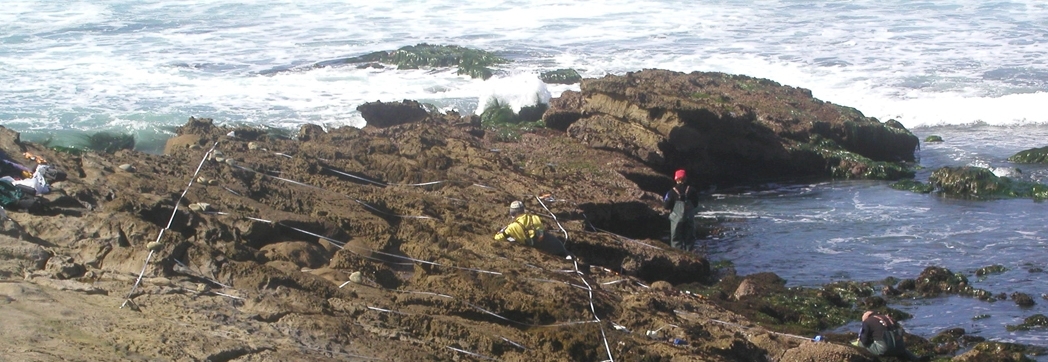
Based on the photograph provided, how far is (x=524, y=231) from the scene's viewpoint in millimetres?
11000

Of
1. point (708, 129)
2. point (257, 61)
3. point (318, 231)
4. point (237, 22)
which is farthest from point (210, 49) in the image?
point (318, 231)

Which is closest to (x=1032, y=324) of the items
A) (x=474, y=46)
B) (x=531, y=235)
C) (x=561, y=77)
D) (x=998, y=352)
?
(x=998, y=352)

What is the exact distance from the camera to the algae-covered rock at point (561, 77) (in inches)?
985

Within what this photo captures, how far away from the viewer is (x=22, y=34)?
3256cm

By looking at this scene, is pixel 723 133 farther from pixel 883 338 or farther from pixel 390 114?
pixel 883 338

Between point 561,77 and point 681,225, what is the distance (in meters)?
12.6

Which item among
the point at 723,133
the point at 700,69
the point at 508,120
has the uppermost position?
the point at 723,133

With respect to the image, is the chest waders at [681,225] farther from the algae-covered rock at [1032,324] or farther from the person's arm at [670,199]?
the algae-covered rock at [1032,324]

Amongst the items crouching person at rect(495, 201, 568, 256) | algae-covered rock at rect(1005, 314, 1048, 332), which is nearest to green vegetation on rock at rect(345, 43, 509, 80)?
crouching person at rect(495, 201, 568, 256)

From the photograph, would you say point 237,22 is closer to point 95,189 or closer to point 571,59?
point 571,59

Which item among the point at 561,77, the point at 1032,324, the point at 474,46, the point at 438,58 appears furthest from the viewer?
the point at 474,46

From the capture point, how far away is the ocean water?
13406 millimetres

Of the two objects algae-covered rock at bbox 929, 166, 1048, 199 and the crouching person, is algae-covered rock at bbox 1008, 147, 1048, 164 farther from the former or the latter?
the crouching person

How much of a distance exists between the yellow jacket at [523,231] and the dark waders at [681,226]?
2.34 m
